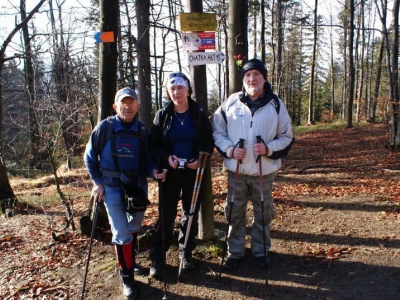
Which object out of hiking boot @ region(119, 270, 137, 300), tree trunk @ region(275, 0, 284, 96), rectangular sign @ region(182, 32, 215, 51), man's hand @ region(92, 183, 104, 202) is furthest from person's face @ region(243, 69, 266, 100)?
tree trunk @ region(275, 0, 284, 96)

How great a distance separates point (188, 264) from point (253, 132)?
1.81m

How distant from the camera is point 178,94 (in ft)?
11.6

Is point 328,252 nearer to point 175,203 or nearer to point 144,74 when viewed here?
point 175,203

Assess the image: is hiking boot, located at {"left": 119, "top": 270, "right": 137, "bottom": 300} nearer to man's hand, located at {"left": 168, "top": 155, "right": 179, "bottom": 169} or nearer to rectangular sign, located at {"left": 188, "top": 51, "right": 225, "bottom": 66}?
man's hand, located at {"left": 168, "top": 155, "right": 179, "bottom": 169}

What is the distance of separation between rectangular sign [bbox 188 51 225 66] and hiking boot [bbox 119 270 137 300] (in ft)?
8.69

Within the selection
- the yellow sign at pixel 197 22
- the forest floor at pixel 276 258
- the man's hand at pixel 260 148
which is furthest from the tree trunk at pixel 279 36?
the man's hand at pixel 260 148

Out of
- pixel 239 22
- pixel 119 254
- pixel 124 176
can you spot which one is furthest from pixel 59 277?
pixel 239 22

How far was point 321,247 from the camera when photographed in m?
4.45

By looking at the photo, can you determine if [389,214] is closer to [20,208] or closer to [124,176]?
[124,176]

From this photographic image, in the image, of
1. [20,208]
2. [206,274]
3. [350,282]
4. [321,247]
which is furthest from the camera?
[20,208]

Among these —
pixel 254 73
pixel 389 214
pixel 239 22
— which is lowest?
pixel 389 214

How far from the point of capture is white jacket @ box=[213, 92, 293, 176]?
3.62 metres

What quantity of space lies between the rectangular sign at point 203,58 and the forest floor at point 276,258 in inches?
95.6

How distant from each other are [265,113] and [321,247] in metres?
2.15
